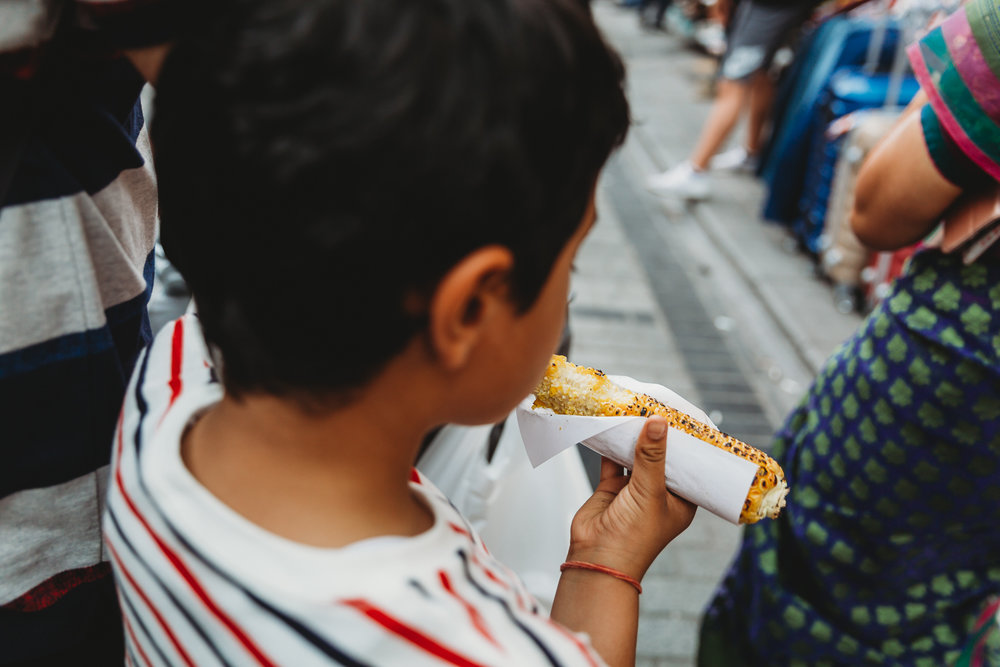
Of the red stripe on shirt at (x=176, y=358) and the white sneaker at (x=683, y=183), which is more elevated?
the red stripe on shirt at (x=176, y=358)

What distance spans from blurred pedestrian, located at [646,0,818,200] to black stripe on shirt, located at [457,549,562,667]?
16.6 ft

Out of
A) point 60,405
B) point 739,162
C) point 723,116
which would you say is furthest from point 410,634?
point 739,162

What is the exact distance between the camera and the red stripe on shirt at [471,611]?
0.67 m

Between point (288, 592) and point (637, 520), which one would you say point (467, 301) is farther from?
point (637, 520)

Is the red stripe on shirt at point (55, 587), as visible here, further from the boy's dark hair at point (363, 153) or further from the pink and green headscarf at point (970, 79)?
the pink and green headscarf at point (970, 79)

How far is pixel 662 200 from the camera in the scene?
5742 mm

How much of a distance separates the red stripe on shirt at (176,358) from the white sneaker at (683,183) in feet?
16.2

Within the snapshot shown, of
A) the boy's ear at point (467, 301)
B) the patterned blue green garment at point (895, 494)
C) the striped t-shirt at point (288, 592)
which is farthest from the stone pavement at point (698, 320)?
the boy's ear at point (467, 301)

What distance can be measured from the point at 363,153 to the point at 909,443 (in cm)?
138

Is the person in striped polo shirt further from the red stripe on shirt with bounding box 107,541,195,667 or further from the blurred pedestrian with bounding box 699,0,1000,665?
the blurred pedestrian with bounding box 699,0,1000,665

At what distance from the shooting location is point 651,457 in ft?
3.34

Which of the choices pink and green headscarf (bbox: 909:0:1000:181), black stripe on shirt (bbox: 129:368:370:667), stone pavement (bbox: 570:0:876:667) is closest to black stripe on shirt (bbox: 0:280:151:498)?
black stripe on shirt (bbox: 129:368:370:667)

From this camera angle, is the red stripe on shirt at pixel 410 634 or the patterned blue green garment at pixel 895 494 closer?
the red stripe on shirt at pixel 410 634

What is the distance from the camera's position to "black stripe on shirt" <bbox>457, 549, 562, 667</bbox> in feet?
2.23
